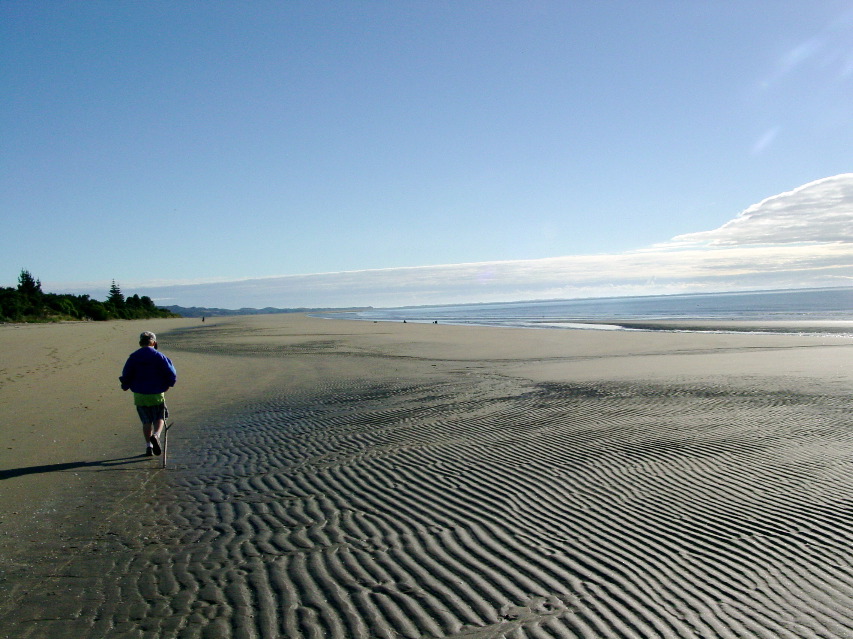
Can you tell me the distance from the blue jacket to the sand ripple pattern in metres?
1.17

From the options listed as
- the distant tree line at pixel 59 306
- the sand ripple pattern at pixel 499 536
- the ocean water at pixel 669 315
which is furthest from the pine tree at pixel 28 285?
the sand ripple pattern at pixel 499 536

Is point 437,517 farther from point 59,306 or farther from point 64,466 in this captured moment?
point 59,306

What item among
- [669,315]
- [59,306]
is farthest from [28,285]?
[669,315]

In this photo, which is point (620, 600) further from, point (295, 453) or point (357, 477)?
point (295, 453)

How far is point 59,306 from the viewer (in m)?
69.6

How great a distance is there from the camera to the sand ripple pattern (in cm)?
407

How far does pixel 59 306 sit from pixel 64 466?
235 feet

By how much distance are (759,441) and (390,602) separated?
23.0 feet

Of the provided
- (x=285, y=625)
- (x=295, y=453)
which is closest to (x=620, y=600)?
(x=285, y=625)

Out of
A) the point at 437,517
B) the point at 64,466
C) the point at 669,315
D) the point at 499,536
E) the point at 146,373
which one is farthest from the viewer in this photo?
the point at 669,315

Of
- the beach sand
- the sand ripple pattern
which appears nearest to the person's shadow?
the beach sand

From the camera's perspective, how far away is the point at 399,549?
5215mm

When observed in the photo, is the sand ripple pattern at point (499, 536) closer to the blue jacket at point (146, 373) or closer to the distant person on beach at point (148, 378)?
the distant person on beach at point (148, 378)

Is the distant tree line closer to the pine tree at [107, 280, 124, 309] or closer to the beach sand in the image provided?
the pine tree at [107, 280, 124, 309]
